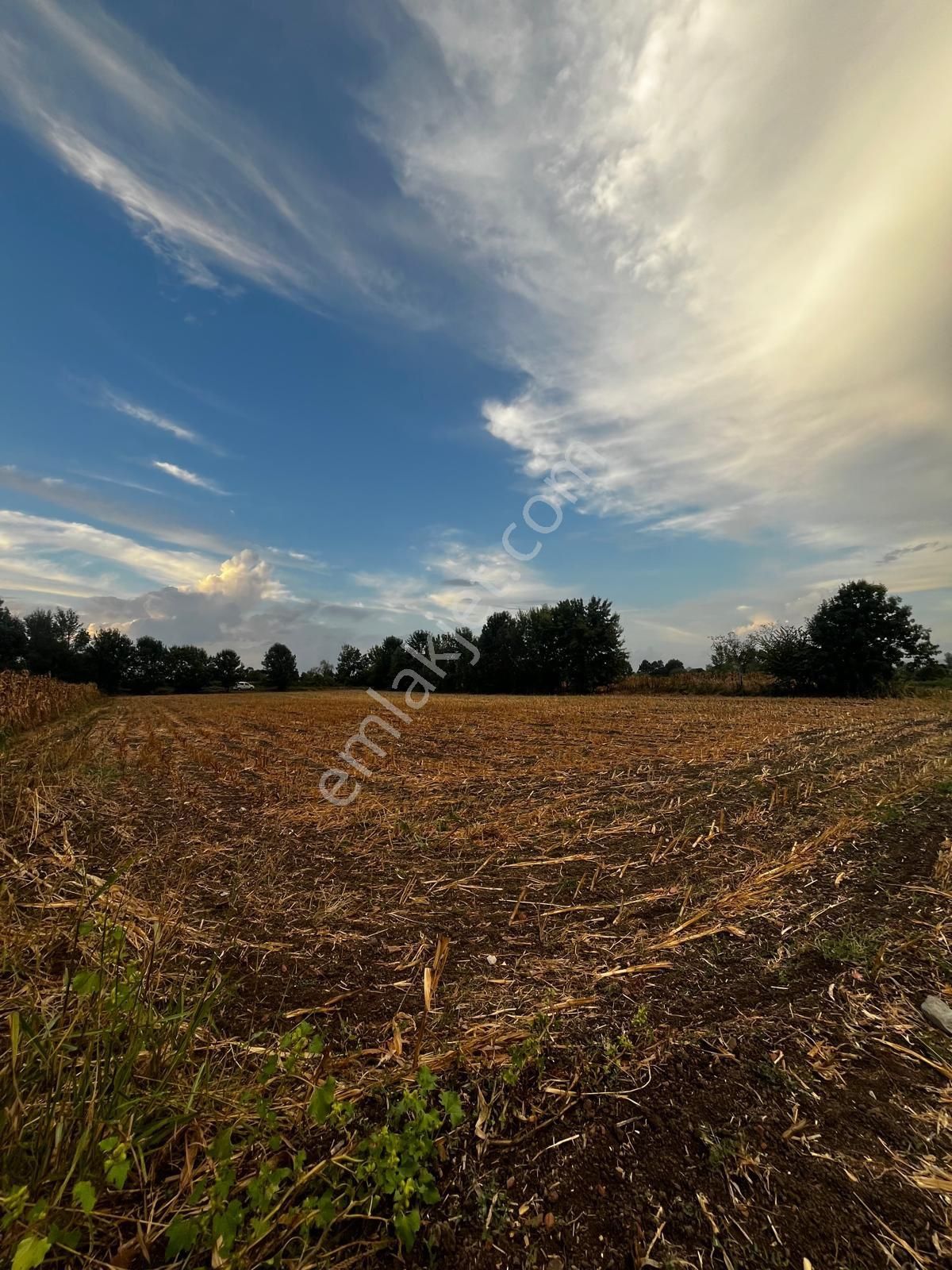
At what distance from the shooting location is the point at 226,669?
84562mm

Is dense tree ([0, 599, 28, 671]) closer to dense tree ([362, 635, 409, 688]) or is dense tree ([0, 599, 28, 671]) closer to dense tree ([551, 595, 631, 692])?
dense tree ([362, 635, 409, 688])

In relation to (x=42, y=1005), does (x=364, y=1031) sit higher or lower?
lower

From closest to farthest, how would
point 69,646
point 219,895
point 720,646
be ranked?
point 219,895, point 720,646, point 69,646

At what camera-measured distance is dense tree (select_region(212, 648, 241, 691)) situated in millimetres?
84250

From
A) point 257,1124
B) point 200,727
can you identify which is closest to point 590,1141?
point 257,1124

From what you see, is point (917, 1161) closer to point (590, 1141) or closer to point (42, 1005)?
point (590, 1141)

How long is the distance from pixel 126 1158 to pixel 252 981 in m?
1.47

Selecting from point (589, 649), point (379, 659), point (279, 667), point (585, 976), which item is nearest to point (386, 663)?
point (379, 659)

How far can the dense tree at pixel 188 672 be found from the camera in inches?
3167

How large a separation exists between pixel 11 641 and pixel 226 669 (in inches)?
1071

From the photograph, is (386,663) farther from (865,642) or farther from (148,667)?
(865,642)

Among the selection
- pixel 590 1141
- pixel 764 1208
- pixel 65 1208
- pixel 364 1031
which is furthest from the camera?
pixel 364 1031

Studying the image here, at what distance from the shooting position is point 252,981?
123 inches

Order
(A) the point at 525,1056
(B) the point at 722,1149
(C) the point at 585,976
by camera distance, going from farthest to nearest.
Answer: (C) the point at 585,976
(A) the point at 525,1056
(B) the point at 722,1149
